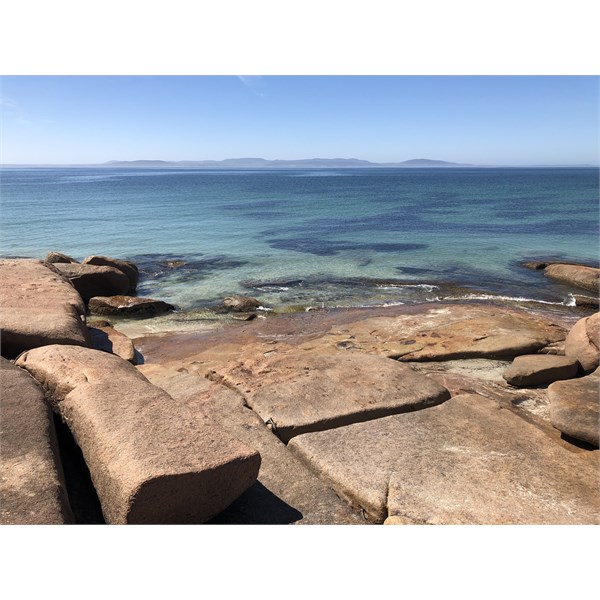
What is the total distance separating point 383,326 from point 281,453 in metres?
5.07

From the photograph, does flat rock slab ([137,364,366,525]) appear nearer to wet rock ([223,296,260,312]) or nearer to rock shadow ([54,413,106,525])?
rock shadow ([54,413,106,525])

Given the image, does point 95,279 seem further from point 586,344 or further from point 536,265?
point 536,265

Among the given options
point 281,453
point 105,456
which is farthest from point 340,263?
point 105,456

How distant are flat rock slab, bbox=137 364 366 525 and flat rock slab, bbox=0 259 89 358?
7.03 feet

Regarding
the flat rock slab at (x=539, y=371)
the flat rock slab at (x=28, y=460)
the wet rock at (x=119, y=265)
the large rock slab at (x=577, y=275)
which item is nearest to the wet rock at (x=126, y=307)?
the wet rock at (x=119, y=265)

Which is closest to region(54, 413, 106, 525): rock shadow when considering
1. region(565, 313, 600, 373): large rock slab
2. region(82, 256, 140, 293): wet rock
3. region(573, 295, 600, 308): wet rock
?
region(565, 313, 600, 373): large rock slab

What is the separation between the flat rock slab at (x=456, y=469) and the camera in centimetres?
321

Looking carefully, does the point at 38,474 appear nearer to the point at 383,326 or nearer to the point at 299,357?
the point at 299,357

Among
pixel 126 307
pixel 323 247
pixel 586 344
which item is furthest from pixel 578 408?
pixel 323 247

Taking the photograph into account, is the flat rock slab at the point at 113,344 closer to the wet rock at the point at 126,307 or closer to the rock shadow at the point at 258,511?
the wet rock at the point at 126,307

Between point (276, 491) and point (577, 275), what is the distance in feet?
43.5

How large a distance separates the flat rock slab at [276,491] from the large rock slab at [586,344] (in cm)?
442

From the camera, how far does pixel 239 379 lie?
548 cm

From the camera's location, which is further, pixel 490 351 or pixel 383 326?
pixel 383 326
